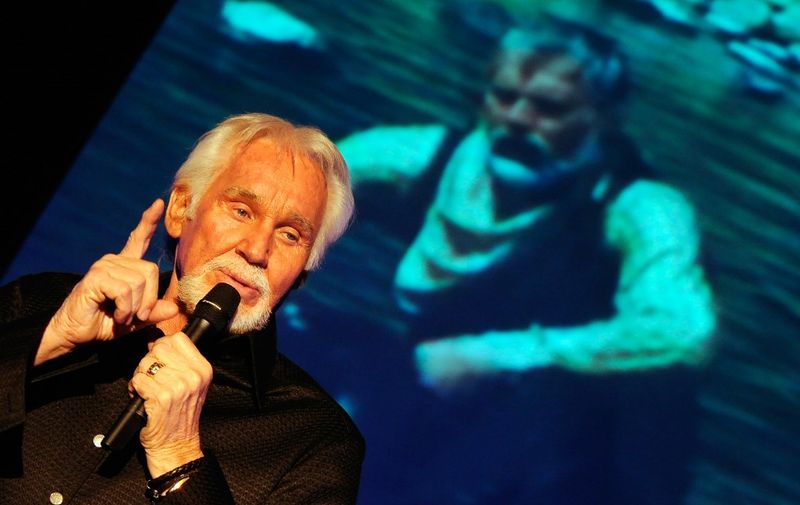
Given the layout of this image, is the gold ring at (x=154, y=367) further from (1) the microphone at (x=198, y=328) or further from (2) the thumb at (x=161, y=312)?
(2) the thumb at (x=161, y=312)

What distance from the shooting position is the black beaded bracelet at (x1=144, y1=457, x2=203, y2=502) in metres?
1.37

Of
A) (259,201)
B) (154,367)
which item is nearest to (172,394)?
(154,367)

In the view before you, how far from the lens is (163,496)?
137 cm

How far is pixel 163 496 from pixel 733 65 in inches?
86.2

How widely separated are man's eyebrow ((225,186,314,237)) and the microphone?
0.98 ft

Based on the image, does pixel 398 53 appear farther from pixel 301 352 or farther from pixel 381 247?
pixel 301 352

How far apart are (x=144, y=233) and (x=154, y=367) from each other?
14.2 inches

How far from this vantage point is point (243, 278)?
5.31ft

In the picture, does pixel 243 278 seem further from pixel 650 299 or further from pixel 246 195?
pixel 650 299

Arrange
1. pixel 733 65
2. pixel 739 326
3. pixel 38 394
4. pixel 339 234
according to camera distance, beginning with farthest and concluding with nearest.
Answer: pixel 733 65 < pixel 739 326 < pixel 339 234 < pixel 38 394

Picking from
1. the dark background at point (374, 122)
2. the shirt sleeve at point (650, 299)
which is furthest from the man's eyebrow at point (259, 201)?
the shirt sleeve at point (650, 299)

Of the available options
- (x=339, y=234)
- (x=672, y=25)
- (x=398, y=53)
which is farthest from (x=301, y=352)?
(x=672, y=25)

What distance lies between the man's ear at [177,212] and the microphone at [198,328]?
44cm

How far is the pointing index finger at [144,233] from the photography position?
1554mm
